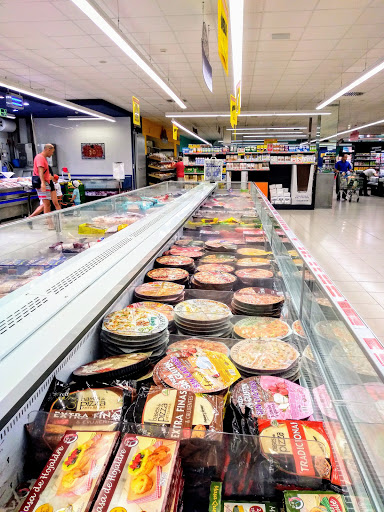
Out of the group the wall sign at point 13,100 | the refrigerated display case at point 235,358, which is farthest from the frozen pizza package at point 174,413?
the wall sign at point 13,100

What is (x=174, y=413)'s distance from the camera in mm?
1045

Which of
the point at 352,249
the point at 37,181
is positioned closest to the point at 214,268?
the point at 352,249

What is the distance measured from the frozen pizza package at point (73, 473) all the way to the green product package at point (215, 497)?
0.30m

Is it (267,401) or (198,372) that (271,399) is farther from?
(198,372)

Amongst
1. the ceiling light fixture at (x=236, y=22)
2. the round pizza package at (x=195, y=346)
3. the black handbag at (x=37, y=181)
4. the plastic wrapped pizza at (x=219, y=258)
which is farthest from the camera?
the black handbag at (x=37, y=181)

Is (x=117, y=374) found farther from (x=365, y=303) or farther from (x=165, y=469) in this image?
(x=365, y=303)

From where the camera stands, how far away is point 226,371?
1.34 meters

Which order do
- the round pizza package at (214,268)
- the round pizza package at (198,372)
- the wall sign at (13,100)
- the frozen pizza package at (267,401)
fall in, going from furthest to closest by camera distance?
1. the wall sign at (13,100)
2. the round pizza package at (214,268)
3. the round pizza package at (198,372)
4. the frozen pizza package at (267,401)

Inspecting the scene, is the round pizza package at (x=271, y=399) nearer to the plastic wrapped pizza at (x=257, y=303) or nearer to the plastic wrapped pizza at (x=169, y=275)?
the plastic wrapped pizza at (x=257, y=303)

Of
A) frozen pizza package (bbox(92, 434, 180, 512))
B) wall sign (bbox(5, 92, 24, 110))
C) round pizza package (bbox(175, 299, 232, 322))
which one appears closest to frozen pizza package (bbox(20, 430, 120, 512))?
frozen pizza package (bbox(92, 434, 180, 512))

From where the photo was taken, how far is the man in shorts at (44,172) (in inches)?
276

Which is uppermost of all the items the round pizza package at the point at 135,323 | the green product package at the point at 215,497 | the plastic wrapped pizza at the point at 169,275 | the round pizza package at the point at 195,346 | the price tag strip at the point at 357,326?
the price tag strip at the point at 357,326

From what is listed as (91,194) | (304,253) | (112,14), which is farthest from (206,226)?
(91,194)

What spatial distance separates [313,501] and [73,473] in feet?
1.94
